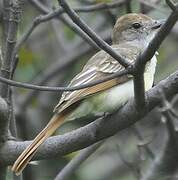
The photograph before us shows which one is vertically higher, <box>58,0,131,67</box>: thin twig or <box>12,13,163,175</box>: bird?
<box>58,0,131,67</box>: thin twig

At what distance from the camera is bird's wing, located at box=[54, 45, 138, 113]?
15.7 ft

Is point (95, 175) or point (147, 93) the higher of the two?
point (147, 93)

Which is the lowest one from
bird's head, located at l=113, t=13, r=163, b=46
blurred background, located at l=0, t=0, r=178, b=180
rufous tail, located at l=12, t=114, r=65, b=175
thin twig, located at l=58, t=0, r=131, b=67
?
blurred background, located at l=0, t=0, r=178, b=180

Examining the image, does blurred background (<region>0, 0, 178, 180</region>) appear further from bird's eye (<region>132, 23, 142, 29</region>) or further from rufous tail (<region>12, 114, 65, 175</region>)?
rufous tail (<region>12, 114, 65, 175</region>)

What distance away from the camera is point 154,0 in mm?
7086

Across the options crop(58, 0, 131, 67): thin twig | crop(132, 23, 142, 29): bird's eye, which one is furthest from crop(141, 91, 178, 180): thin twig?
crop(58, 0, 131, 67): thin twig

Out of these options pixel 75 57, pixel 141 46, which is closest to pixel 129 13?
pixel 141 46

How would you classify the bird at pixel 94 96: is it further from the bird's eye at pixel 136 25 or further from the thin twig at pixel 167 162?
the thin twig at pixel 167 162

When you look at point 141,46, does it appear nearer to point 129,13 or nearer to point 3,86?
point 129,13

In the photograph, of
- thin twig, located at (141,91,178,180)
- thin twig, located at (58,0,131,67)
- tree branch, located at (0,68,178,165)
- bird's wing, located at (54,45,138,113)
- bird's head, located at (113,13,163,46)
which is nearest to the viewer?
thin twig, located at (58,0,131,67)

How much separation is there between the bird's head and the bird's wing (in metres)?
0.40

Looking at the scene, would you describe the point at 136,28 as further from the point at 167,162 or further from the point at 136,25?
the point at 167,162

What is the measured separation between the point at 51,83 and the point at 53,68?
21cm

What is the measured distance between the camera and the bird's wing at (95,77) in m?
4.78
